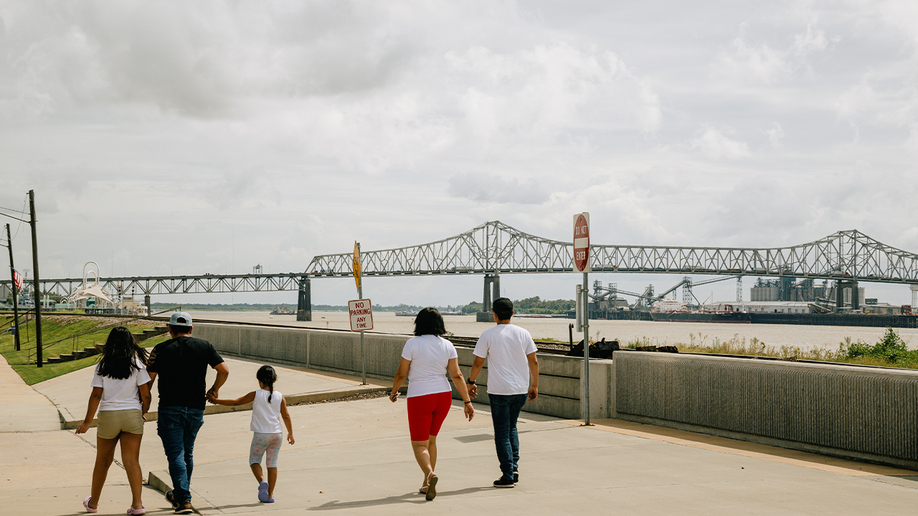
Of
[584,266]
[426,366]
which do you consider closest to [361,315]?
[584,266]

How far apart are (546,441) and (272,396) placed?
3.80m

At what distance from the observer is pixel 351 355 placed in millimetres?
18312

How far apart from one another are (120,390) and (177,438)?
588 millimetres

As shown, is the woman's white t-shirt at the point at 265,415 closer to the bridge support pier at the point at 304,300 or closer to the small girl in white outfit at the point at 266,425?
the small girl in white outfit at the point at 266,425

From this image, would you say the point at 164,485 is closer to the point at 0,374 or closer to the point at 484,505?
the point at 484,505

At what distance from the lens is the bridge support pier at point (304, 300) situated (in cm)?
17700

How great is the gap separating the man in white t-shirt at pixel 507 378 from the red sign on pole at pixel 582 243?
3.78 metres

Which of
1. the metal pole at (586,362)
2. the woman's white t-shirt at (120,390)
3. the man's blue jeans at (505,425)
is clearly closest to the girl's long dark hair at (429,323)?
the man's blue jeans at (505,425)

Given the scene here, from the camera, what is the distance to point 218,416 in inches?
537

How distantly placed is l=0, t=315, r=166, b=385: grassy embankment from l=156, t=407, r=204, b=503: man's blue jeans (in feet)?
72.2

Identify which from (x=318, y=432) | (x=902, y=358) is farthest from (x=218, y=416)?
(x=902, y=358)

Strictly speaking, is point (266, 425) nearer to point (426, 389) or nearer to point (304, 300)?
point (426, 389)

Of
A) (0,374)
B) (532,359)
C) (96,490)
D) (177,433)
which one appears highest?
(532,359)

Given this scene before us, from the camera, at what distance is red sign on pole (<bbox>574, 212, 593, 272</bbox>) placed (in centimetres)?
1082
